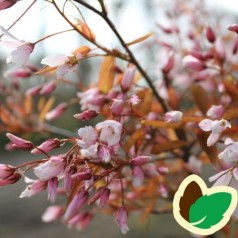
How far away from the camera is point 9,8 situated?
2.05 ft

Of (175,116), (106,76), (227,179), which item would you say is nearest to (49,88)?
(106,76)

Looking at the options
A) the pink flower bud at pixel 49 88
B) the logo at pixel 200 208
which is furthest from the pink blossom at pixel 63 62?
the pink flower bud at pixel 49 88

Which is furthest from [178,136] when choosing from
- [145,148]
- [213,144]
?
[213,144]

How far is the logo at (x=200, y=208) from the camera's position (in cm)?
65

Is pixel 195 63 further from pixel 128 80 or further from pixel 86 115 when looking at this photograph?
pixel 86 115

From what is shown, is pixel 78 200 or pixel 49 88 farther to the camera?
pixel 49 88

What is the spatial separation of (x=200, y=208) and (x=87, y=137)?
196mm

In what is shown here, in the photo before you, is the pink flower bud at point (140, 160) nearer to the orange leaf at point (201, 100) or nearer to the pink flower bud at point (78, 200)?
the pink flower bud at point (78, 200)

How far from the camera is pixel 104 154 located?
603 mm

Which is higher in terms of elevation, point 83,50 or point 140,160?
point 83,50

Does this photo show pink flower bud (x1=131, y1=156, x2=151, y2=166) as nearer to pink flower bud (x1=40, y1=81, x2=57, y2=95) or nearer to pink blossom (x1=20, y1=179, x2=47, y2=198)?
pink blossom (x1=20, y1=179, x2=47, y2=198)

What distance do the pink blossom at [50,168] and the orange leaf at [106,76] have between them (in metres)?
0.30

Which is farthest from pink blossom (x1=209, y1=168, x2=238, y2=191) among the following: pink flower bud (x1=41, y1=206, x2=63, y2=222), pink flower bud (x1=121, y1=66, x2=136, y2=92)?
pink flower bud (x1=41, y1=206, x2=63, y2=222)

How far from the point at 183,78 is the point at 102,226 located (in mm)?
2567
